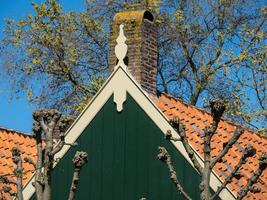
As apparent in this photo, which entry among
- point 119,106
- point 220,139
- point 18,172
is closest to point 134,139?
point 119,106

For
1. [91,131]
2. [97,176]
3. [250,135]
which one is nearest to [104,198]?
[97,176]

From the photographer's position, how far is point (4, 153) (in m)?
16.6

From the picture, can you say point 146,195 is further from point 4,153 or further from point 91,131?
point 4,153

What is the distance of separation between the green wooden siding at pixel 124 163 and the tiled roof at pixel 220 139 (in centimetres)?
61

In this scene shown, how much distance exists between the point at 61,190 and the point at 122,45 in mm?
2946

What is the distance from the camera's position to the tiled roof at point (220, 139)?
12414mm

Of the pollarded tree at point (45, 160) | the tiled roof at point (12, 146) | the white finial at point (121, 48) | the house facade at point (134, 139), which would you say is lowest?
the pollarded tree at point (45, 160)

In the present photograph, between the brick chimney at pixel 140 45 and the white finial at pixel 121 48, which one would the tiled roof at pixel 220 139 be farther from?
the white finial at pixel 121 48

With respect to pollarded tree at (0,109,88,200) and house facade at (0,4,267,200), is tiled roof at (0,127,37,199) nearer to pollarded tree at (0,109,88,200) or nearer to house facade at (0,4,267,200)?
house facade at (0,4,267,200)

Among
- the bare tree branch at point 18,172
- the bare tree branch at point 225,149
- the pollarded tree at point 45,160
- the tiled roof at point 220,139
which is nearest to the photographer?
the bare tree branch at point 225,149

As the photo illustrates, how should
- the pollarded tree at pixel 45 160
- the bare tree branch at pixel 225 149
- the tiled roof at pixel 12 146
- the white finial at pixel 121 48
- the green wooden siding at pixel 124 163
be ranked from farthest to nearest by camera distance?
the tiled roof at pixel 12 146, the white finial at pixel 121 48, the green wooden siding at pixel 124 163, the pollarded tree at pixel 45 160, the bare tree branch at pixel 225 149

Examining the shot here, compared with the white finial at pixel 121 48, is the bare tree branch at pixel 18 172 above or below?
below

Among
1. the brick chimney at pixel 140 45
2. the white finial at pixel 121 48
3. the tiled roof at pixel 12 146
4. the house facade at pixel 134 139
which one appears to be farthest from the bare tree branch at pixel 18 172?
the tiled roof at pixel 12 146

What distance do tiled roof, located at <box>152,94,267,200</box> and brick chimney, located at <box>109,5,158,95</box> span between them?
0.48m
